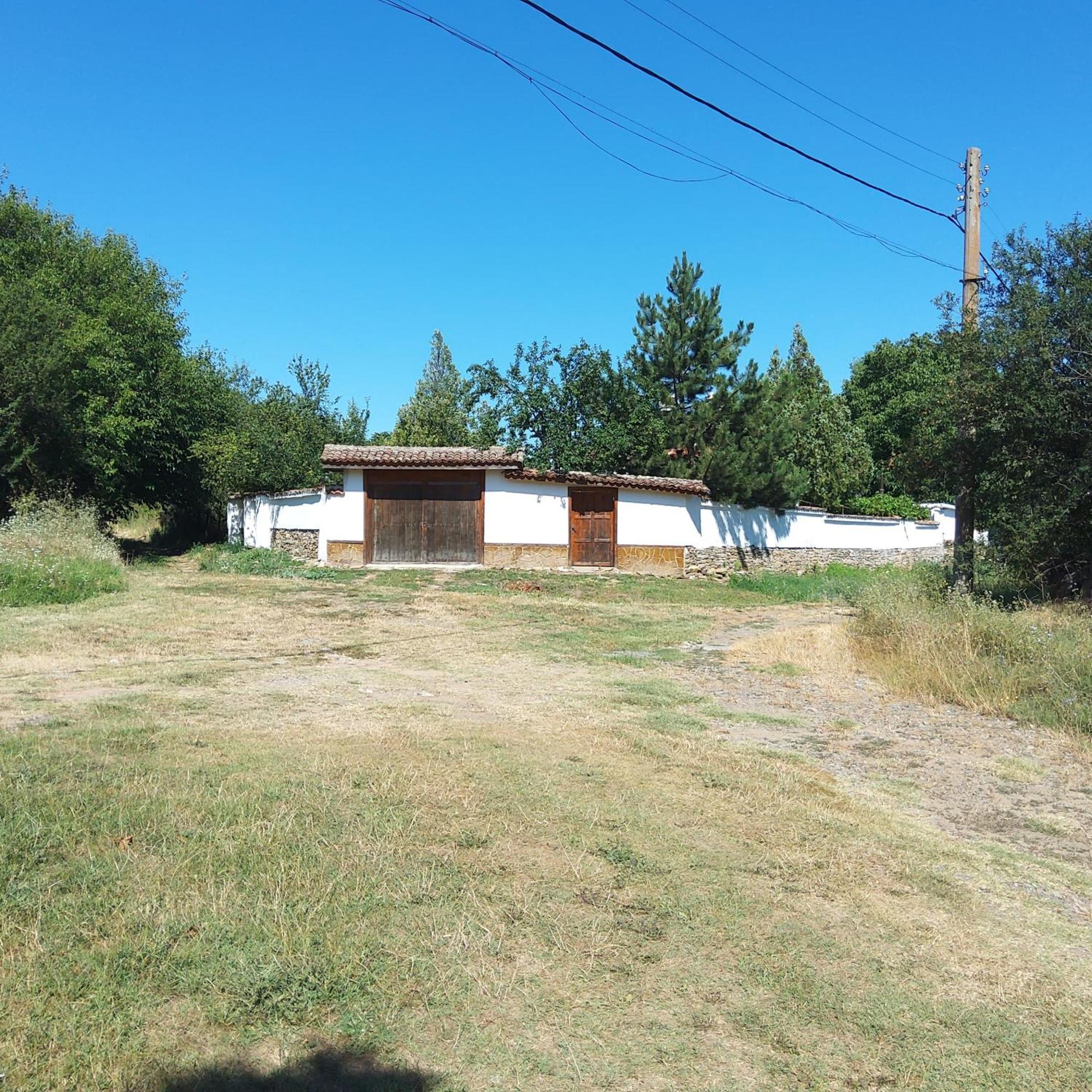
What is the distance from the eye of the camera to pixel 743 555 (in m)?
26.5

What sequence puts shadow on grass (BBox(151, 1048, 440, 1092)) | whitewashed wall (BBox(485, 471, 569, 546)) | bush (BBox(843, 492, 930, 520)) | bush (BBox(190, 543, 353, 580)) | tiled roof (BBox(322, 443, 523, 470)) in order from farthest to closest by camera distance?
bush (BBox(843, 492, 930, 520)) → whitewashed wall (BBox(485, 471, 569, 546)) → tiled roof (BBox(322, 443, 523, 470)) → bush (BBox(190, 543, 353, 580)) → shadow on grass (BBox(151, 1048, 440, 1092))

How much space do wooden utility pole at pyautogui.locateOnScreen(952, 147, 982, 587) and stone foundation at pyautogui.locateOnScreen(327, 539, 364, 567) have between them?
48.9 feet

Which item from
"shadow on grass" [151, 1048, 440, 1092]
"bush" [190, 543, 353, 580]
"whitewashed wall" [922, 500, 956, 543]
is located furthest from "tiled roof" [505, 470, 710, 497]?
"shadow on grass" [151, 1048, 440, 1092]

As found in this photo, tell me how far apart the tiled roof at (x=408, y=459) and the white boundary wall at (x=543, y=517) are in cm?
48

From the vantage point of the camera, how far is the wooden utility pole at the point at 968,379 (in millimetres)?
12820

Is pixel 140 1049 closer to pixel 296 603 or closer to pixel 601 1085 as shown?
pixel 601 1085

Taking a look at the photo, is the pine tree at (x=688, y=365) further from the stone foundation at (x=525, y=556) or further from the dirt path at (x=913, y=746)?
the dirt path at (x=913, y=746)

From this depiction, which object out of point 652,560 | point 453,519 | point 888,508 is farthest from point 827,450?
point 453,519

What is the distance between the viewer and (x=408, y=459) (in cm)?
2320

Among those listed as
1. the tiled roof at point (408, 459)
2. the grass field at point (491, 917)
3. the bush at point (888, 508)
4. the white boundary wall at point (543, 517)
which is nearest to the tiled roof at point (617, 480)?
the white boundary wall at point (543, 517)

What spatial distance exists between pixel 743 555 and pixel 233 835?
76.5ft

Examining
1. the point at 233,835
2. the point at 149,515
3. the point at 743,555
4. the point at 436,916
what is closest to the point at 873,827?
the point at 436,916

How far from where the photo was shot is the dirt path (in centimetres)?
573

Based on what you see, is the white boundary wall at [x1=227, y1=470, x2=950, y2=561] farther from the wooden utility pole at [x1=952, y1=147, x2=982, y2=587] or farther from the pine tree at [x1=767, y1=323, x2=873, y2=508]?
the wooden utility pole at [x1=952, y1=147, x2=982, y2=587]
